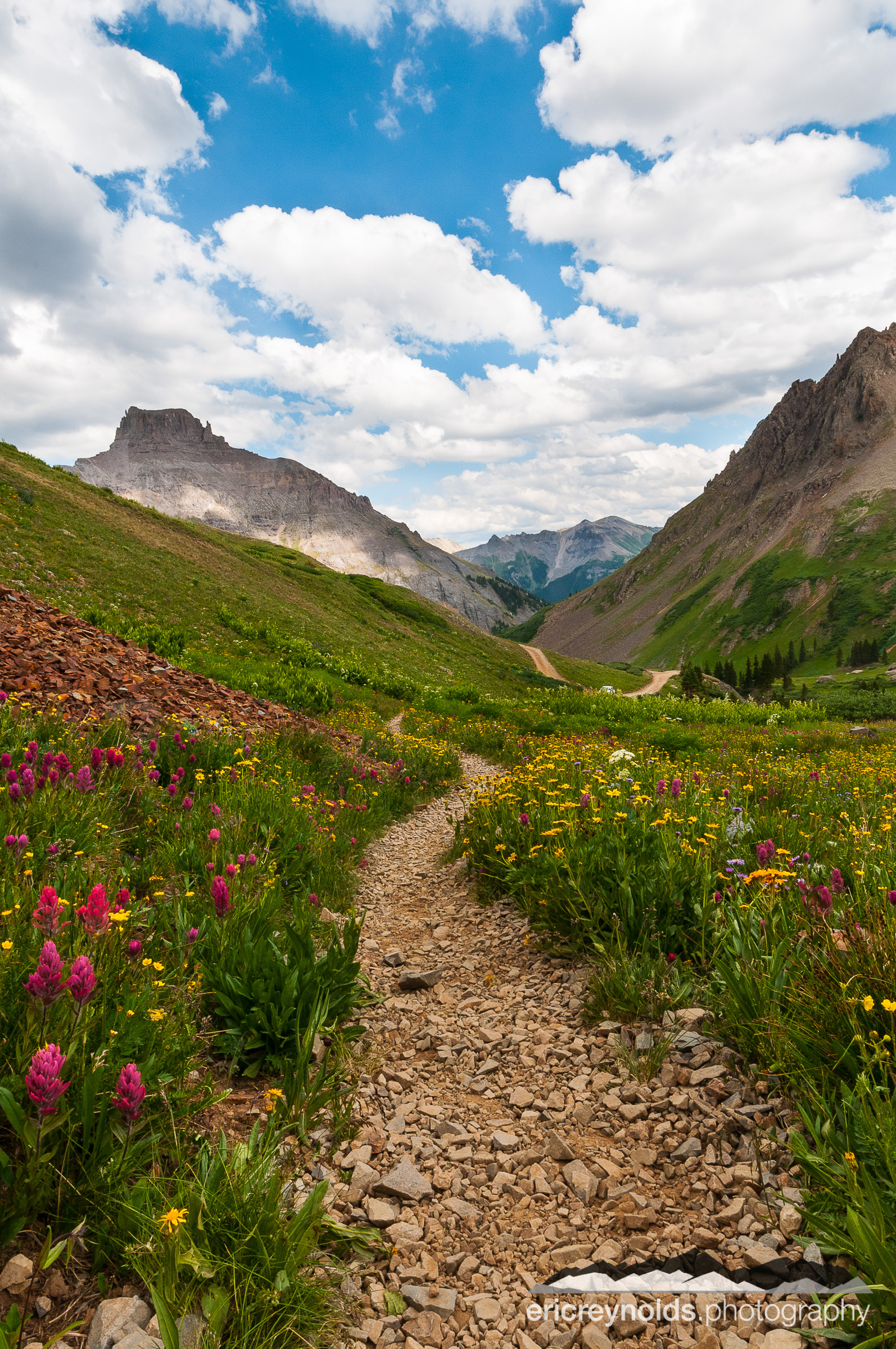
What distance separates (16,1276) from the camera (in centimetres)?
216

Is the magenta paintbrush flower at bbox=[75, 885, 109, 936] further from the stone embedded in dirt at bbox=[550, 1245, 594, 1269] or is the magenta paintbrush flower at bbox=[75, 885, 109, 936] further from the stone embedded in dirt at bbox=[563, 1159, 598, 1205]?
the stone embedded in dirt at bbox=[563, 1159, 598, 1205]

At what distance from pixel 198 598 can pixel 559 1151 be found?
24324 mm

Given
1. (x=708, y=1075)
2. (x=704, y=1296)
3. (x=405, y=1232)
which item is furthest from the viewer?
(x=708, y=1075)

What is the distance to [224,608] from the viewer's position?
932 inches

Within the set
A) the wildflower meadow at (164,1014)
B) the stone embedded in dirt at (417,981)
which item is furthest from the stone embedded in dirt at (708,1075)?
the stone embedded in dirt at (417,981)

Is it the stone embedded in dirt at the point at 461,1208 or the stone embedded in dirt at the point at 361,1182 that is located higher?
the stone embedded in dirt at the point at 361,1182

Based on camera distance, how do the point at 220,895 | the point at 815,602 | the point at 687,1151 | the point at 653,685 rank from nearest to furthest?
the point at 687,1151
the point at 220,895
the point at 653,685
the point at 815,602

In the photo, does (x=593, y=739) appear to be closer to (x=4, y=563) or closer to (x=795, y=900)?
(x=795, y=900)

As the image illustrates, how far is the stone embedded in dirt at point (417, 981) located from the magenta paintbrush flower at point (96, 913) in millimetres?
3027

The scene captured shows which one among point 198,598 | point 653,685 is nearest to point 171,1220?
point 198,598

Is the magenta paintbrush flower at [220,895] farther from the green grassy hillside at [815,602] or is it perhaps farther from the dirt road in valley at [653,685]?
the green grassy hillside at [815,602]

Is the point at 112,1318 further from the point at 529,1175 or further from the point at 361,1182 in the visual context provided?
the point at 529,1175

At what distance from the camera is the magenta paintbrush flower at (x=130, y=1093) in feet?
8.36

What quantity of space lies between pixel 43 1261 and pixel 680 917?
14.5ft
